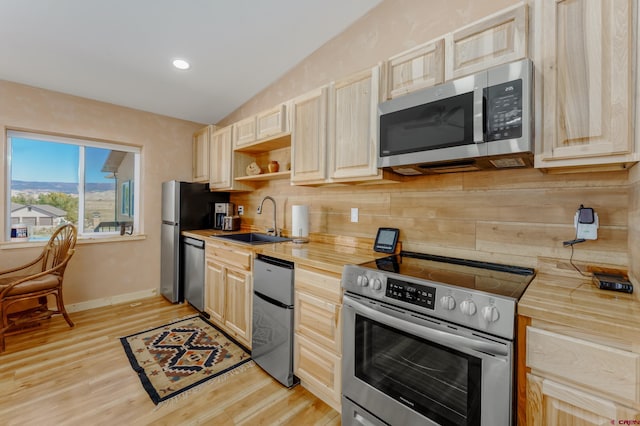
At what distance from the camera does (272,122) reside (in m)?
2.68

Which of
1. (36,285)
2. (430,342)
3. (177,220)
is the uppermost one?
(177,220)

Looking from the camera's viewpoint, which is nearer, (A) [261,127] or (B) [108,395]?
(B) [108,395]

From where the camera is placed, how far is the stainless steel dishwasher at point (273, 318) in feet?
6.36

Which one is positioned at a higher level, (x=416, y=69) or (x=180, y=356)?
(x=416, y=69)

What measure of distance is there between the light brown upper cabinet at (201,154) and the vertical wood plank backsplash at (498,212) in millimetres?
2150

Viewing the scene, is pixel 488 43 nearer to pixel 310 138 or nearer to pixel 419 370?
pixel 310 138

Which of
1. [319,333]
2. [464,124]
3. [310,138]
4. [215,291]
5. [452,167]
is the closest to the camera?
[464,124]

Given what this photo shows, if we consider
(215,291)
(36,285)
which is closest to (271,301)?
(215,291)

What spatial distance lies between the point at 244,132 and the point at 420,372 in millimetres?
2714

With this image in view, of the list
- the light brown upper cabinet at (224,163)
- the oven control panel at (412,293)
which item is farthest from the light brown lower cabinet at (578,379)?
the light brown upper cabinet at (224,163)

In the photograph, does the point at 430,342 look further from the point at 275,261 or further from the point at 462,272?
the point at 275,261

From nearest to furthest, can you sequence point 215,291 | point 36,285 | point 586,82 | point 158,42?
point 586,82, point 158,42, point 36,285, point 215,291

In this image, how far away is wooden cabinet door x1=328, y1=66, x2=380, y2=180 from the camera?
184 centimetres

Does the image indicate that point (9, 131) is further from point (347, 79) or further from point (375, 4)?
point (375, 4)
